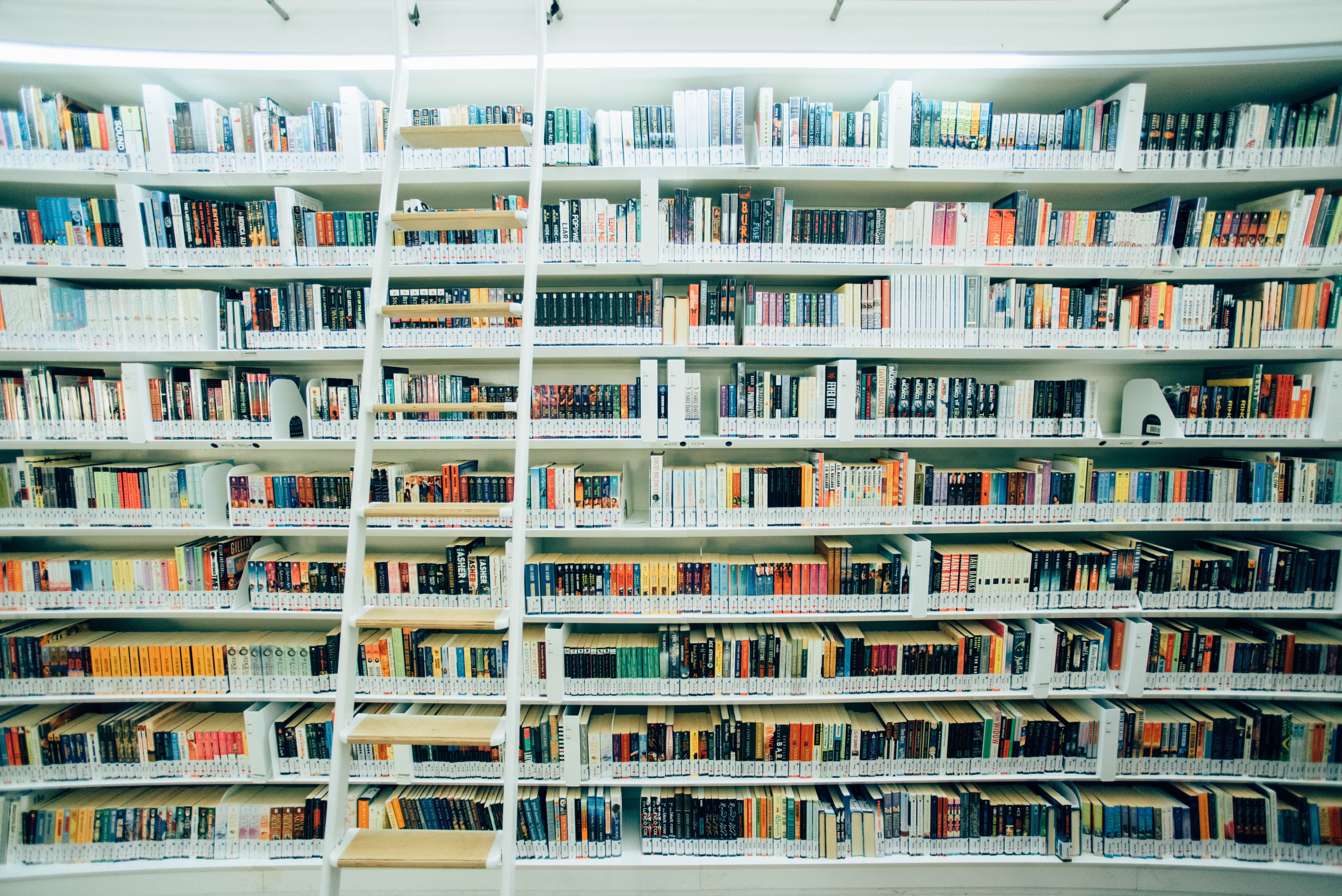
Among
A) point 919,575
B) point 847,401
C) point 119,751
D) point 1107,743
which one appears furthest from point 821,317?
point 119,751

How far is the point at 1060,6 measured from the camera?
219 cm

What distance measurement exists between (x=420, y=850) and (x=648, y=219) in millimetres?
2417

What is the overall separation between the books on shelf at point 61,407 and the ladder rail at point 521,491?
205 cm

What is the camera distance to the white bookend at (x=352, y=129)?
89.0 inches

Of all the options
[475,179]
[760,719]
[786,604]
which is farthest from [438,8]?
[760,719]

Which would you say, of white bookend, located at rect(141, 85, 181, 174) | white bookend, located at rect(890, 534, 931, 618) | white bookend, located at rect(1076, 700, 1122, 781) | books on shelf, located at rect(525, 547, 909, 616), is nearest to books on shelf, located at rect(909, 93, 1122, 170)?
white bookend, located at rect(890, 534, 931, 618)

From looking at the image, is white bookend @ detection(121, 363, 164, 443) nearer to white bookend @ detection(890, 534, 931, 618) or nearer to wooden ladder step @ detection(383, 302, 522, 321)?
wooden ladder step @ detection(383, 302, 522, 321)

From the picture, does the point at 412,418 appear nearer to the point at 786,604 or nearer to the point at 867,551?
the point at 786,604

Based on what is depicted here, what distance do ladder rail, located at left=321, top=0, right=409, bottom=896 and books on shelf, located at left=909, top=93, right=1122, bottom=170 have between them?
6.73ft

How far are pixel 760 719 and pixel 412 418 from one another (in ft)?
6.99

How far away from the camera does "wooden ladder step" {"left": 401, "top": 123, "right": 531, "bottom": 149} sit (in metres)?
1.74

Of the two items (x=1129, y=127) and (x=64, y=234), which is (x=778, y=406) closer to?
(x=1129, y=127)

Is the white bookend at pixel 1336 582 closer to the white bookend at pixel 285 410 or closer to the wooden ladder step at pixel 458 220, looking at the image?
the wooden ladder step at pixel 458 220

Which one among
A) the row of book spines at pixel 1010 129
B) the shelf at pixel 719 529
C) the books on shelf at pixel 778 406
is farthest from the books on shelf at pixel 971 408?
the row of book spines at pixel 1010 129
